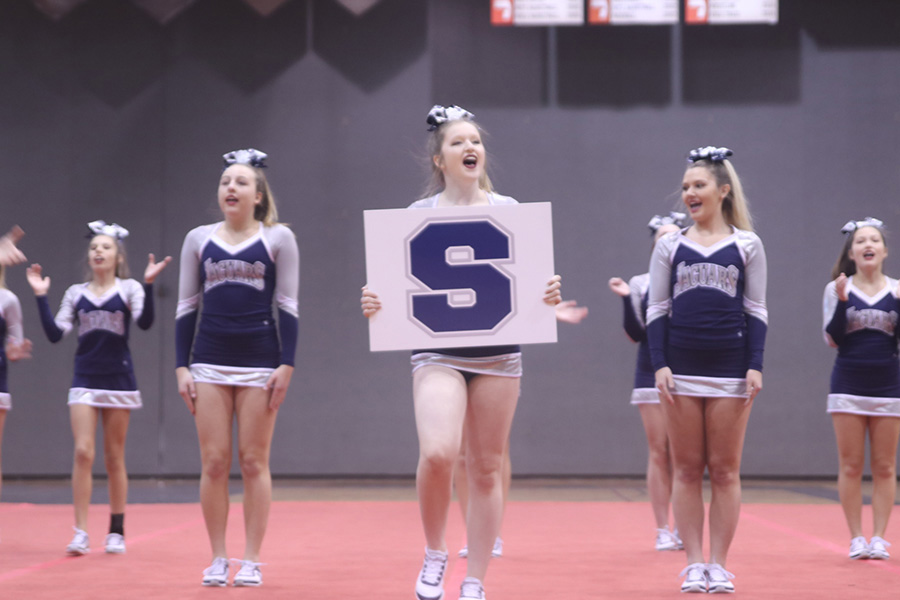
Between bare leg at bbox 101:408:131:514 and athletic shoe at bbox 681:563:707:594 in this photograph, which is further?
bare leg at bbox 101:408:131:514

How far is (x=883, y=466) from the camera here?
15.4 ft

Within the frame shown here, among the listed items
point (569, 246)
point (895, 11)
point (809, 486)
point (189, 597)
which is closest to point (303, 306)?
point (569, 246)

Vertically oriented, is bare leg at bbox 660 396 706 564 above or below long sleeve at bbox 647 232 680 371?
below

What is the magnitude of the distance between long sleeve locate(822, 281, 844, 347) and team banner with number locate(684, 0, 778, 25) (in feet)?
14.0

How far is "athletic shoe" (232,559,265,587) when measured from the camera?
12.1ft

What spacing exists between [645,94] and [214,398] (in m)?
6.07

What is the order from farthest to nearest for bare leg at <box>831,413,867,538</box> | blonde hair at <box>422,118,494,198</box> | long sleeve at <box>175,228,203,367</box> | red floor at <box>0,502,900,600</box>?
bare leg at <box>831,413,867,538</box> < long sleeve at <box>175,228,203,367</box> < red floor at <box>0,502,900,600</box> < blonde hair at <box>422,118,494,198</box>

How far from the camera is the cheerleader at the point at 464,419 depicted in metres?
2.94

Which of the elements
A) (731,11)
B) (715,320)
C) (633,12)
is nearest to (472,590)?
(715,320)

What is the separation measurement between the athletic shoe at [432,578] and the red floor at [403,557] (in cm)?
53

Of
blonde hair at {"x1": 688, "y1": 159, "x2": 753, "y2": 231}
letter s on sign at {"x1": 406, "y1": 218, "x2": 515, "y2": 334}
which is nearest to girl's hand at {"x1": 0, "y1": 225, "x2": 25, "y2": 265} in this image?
letter s on sign at {"x1": 406, "y1": 218, "x2": 515, "y2": 334}

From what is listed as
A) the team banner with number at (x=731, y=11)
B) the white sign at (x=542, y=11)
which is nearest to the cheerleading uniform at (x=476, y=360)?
the white sign at (x=542, y=11)

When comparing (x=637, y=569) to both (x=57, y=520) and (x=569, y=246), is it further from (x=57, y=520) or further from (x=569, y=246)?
(x=569, y=246)

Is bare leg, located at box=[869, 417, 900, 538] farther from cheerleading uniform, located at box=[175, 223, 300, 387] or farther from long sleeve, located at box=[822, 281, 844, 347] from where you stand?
cheerleading uniform, located at box=[175, 223, 300, 387]
